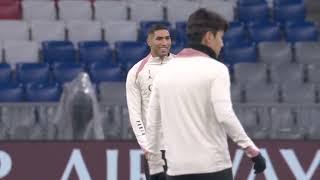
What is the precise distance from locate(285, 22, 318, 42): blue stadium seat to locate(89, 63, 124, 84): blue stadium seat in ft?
9.95

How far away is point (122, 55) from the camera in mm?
15531

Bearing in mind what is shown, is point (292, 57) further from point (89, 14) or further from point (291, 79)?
point (89, 14)

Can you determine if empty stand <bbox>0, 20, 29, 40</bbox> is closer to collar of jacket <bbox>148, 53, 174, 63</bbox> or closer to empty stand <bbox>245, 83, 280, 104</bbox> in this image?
empty stand <bbox>245, 83, 280, 104</bbox>

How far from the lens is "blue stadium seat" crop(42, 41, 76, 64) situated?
1561cm

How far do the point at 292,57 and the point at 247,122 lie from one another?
416 cm

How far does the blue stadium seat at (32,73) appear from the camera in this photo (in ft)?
49.1

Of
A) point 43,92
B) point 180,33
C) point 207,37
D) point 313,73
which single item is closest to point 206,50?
point 207,37

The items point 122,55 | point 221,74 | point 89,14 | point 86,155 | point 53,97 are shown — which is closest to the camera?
point 221,74

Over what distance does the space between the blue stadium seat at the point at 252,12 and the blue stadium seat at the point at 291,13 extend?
0.85 ft

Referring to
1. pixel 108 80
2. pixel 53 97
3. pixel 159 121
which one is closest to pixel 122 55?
pixel 108 80

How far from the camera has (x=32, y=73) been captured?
49.2ft

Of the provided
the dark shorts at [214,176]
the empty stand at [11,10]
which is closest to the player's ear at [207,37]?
the dark shorts at [214,176]

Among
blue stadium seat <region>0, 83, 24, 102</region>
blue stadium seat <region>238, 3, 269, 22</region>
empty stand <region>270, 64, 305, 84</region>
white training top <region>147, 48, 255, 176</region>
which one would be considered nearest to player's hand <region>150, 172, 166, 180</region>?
white training top <region>147, 48, 255, 176</region>

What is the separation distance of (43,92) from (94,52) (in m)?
1.72
